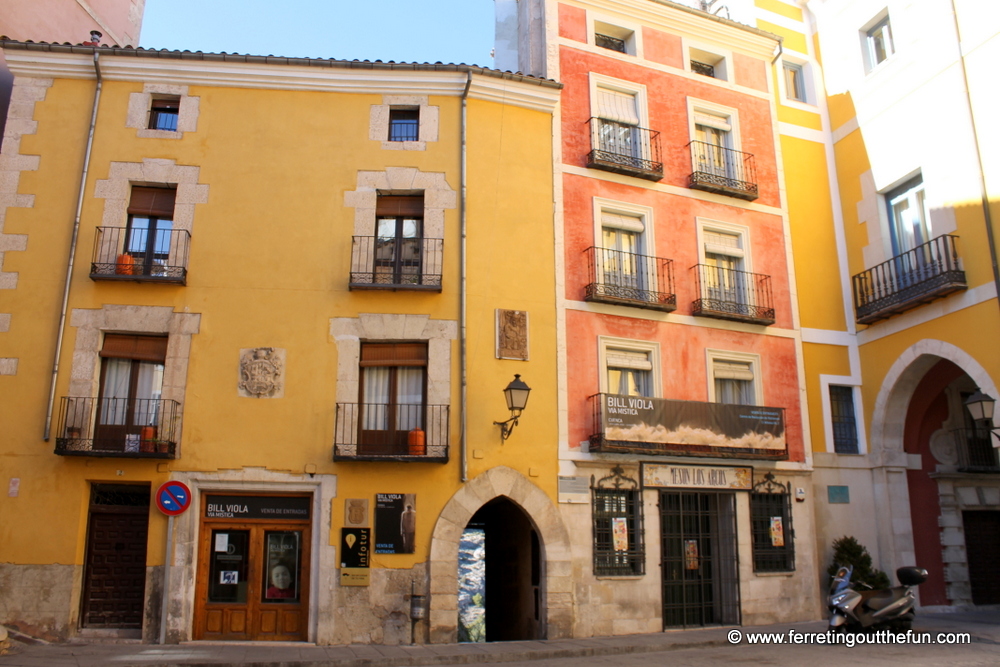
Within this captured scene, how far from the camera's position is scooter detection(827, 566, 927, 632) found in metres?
12.5

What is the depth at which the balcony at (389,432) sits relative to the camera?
13852mm

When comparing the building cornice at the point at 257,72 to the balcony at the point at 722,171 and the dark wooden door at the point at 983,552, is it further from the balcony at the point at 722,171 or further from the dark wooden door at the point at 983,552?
the dark wooden door at the point at 983,552

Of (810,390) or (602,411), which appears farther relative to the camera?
(810,390)

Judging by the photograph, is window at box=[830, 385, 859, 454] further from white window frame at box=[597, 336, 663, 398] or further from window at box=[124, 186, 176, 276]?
window at box=[124, 186, 176, 276]

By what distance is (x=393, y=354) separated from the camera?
14.6 metres

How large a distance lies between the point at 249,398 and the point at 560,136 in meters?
7.85

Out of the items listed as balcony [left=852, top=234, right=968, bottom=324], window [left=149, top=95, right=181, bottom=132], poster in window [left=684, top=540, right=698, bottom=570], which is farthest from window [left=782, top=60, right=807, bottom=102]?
window [left=149, top=95, right=181, bottom=132]

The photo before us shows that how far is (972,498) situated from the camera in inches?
711

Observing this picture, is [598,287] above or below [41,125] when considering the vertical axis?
below

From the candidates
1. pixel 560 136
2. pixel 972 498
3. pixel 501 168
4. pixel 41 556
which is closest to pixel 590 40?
pixel 560 136

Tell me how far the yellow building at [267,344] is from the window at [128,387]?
0.13 ft

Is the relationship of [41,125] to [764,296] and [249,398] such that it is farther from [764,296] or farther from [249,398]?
[764,296]

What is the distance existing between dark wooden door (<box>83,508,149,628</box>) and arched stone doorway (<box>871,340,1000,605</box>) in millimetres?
14215

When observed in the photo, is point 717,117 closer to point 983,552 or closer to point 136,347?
point 983,552
